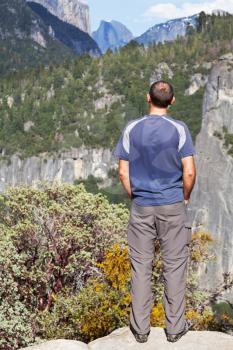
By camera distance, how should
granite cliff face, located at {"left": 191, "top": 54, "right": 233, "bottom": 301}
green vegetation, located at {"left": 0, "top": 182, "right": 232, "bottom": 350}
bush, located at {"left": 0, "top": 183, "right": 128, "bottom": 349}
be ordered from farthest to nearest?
granite cliff face, located at {"left": 191, "top": 54, "right": 233, "bottom": 301}
bush, located at {"left": 0, "top": 183, "right": 128, "bottom": 349}
green vegetation, located at {"left": 0, "top": 182, "right": 232, "bottom": 350}

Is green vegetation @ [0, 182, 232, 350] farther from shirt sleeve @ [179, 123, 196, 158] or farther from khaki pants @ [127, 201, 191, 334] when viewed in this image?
shirt sleeve @ [179, 123, 196, 158]

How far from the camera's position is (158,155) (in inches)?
420

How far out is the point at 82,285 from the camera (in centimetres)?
2716

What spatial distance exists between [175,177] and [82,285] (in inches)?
683

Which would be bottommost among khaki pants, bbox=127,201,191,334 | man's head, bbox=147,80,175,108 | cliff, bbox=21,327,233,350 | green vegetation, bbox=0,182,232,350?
green vegetation, bbox=0,182,232,350

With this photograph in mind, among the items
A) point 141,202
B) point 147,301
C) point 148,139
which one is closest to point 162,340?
point 147,301

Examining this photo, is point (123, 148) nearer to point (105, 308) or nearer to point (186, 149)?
point (186, 149)

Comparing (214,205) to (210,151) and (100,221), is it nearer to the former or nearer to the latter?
(210,151)

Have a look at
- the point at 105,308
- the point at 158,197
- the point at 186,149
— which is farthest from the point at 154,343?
the point at 105,308

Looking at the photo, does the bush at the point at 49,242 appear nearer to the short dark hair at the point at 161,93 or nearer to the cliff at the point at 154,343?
the cliff at the point at 154,343

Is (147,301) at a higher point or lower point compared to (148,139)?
lower

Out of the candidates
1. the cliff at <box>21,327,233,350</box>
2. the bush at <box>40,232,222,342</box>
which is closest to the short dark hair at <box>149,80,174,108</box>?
the cliff at <box>21,327,233,350</box>

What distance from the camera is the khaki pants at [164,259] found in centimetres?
1084

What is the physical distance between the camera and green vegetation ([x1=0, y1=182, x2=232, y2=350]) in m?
20.7
